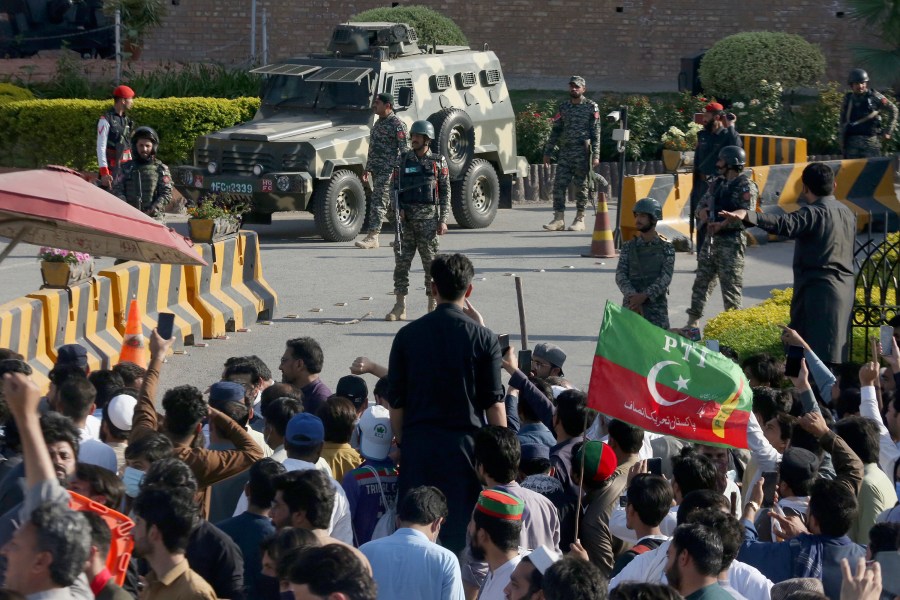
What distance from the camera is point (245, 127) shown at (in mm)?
18297

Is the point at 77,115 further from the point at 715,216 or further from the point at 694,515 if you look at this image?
the point at 694,515

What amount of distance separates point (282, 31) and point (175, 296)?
773 inches

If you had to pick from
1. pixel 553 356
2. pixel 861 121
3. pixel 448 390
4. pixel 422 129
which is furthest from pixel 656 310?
pixel 861 121

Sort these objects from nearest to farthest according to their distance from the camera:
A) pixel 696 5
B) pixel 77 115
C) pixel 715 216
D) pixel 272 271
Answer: pixel 715 216
pixel 272 271
pixel 77 115
pixel 696 5

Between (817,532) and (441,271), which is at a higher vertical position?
(441,271)

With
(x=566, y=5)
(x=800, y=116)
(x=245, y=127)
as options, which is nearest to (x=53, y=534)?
(x=245, y=127)

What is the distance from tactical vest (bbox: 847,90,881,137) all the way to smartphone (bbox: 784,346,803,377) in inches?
530

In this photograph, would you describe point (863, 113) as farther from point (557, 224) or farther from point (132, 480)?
point (132, 480)

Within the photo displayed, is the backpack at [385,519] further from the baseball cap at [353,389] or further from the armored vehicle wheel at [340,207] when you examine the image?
the armored vehicle wheel at [340,207]

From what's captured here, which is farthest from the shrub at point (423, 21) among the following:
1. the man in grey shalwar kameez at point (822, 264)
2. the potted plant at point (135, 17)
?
the man in grey shalwar kameez at point (822, 264)

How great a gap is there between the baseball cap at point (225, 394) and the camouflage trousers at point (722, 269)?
6502 mm

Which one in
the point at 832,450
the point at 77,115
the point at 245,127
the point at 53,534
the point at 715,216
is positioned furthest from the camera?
the point at 77,115

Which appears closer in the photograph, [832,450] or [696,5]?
[832,450]

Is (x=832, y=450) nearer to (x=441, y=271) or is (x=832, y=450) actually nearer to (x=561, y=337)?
(x=441, y=271)
